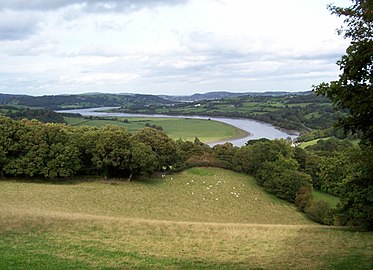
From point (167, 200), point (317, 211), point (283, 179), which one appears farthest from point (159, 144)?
point (317, 211)

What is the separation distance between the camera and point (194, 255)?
18.5 meters

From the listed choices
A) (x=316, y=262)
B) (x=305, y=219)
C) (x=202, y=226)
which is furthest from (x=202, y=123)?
(x=316, y=262)

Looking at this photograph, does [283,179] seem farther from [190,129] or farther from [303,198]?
[190,129]

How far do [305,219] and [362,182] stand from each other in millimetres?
33204

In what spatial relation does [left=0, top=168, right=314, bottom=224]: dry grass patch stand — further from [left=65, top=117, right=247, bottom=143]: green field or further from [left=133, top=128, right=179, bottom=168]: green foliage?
[left=65, top=117, right=247, bottom=143]: green field

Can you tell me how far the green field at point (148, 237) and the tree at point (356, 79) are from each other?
6.15m

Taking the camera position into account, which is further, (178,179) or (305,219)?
(178,179)

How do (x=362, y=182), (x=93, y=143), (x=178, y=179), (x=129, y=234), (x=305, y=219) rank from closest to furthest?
1. (x=362, y=182)
2. (x=129, y=234)
3. (x=305, y=219)
4. (x=93, y=143)
5. (x=178, y=179)

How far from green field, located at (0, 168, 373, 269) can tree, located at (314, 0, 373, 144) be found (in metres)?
6.15

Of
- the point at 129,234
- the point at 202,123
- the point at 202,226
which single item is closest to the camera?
the point at 129,234

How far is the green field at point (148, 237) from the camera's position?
16.2m

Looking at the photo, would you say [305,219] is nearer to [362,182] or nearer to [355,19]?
[362,182]

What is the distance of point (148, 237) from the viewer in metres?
23.1

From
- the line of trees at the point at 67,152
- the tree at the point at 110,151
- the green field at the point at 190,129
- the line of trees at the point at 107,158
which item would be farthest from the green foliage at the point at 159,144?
the green field at the point at 190,129
